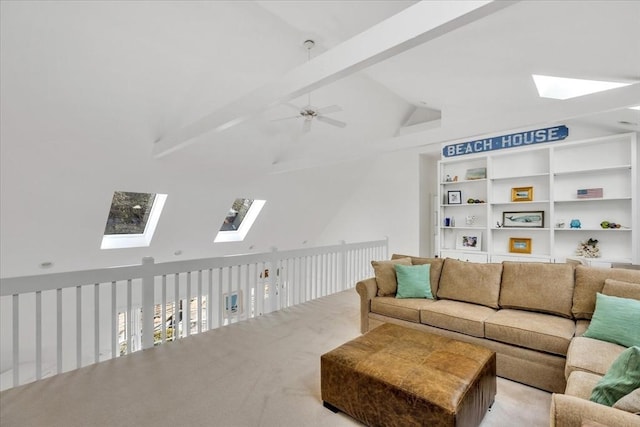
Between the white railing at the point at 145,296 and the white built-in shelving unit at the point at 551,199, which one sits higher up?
the white built-in shelving unit at the point at 551,199

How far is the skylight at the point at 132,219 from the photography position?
5121 millimetres

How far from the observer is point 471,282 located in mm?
3209

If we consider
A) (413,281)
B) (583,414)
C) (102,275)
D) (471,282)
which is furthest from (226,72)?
(583,414)

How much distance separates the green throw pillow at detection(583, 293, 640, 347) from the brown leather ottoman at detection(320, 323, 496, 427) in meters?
0.82

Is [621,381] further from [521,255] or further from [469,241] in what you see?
[469,241]

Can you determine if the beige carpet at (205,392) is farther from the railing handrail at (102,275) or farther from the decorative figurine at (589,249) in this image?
the decorative figurine at (589,249)

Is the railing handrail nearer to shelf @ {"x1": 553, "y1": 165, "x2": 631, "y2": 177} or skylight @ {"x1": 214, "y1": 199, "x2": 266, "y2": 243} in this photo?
skylight @ {"x1": 214, "y1": 199, "x2": 266, "y2": 243}

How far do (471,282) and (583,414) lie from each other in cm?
198

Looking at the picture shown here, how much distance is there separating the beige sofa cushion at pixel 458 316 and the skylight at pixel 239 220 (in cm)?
465

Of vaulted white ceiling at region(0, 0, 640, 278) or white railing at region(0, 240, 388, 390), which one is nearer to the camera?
vaulted white ceiling at region(0, 0, 640, 278)

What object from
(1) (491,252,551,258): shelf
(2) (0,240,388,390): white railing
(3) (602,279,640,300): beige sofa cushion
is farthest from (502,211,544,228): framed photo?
(3) (602,279,640,300): beige sofa cushion

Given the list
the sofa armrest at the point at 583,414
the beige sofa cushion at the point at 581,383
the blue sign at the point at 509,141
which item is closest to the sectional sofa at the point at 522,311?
the beige sofa cushion at the point at 581,383

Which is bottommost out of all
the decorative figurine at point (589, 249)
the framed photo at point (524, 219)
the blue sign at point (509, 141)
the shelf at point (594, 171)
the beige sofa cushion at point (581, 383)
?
the beige sofa cushion at point (581, 383)

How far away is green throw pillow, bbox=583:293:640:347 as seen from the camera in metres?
2.07
